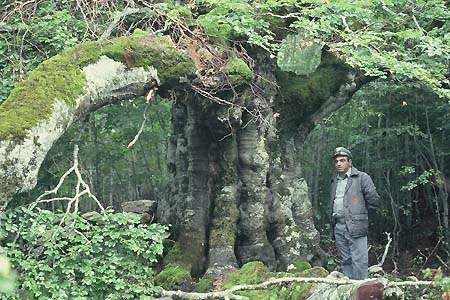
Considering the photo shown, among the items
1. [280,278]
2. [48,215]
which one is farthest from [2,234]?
[280,278]

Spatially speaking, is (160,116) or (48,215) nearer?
(48,215)

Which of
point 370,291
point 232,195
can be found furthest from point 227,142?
point 370,291

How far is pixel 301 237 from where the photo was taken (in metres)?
9.21

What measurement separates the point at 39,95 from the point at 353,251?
3639mm

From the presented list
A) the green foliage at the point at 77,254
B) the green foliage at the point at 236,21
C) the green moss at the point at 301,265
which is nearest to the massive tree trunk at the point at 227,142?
the green moss at the point at 301,265

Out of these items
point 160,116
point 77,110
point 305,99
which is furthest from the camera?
point 160,116

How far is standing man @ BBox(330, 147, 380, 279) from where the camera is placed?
7035mm

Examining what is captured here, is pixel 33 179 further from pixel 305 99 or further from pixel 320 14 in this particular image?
pixel 305 99

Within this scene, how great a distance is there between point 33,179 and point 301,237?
463 cm

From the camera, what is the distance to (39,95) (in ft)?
19.1

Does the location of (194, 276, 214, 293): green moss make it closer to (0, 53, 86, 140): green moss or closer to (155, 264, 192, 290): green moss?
(155, 264, 192, 290): green moss

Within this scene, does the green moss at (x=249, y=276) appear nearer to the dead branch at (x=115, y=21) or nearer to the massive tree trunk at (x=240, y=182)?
the massive tree trunk at (x=240, y=182)

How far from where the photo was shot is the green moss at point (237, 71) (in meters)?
7.48

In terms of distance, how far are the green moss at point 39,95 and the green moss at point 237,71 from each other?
6.15 feet
